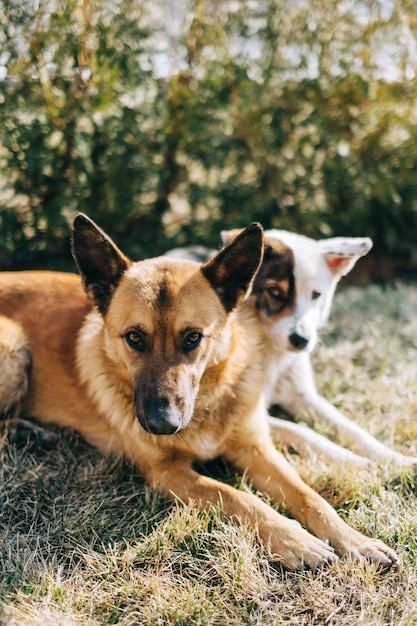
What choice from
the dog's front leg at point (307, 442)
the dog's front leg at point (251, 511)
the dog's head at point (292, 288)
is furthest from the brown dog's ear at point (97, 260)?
the dog's front leg at point (307, 442)

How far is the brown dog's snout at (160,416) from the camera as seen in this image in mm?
2303

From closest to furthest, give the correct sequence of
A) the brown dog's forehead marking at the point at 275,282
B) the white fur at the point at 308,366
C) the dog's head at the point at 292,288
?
the white fur at the point at 308,366 < the dog's head at the point at 292,288 < the brown dog's forehead marking at the point at 275,282

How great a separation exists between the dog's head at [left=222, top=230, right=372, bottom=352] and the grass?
0.71m

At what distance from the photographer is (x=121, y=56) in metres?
4.14

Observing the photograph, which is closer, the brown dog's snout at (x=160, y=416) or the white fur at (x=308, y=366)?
the brown dog's snout at (x=160, y=416)

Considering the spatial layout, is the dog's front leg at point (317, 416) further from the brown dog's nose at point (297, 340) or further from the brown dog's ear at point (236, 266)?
the brown dog's ear at point (236, 266)

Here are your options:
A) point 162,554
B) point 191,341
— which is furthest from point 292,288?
point 162,554

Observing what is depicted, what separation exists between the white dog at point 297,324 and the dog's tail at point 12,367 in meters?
1.41

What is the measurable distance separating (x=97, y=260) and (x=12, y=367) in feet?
3.02

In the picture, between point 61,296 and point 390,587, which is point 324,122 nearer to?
point 61,296

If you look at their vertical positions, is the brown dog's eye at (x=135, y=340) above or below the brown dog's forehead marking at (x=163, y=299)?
below

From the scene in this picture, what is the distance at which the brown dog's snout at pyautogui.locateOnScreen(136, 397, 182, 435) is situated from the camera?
230 cm

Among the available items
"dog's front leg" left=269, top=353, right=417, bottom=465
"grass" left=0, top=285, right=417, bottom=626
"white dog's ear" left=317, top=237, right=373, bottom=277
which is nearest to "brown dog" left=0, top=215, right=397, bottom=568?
"grass" left=0, top=285, right=417, bottom=626

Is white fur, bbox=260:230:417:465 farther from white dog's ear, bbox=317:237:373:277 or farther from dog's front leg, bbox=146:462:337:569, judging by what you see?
dog's front leg, bbox=146:462:337:569
